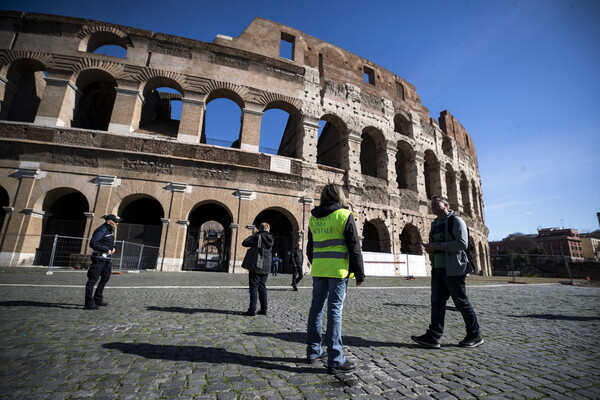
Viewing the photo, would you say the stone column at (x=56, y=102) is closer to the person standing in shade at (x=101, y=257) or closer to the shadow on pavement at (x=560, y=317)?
the person standing in shade at (x=101, y=257)

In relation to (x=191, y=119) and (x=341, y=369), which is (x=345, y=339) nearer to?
(x=341, y=369)

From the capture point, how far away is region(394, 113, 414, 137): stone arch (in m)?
18.7

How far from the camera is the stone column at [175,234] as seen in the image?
38.1 feet

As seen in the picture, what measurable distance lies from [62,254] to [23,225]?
7.75 ft

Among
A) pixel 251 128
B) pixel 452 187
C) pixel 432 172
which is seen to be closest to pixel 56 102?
pixel 251 128

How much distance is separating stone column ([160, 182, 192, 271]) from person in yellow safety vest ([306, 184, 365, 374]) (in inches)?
430

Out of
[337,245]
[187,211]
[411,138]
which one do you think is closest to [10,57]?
[187,211]

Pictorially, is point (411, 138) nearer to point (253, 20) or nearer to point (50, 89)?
point (253, 20)

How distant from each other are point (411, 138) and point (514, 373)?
18306 millimetres

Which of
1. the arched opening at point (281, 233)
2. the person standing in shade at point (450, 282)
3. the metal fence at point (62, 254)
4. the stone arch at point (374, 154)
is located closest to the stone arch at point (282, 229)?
the arched opening at point (281, 233)

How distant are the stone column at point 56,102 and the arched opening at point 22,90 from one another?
5.09 ft

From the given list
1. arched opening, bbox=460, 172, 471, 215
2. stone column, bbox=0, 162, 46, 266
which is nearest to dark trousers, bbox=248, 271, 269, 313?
stone column, bbox=0, 162, 46, 266

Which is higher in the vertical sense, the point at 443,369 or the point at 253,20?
the point at 253,20

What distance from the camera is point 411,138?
1848cm
